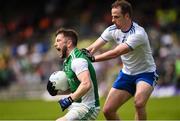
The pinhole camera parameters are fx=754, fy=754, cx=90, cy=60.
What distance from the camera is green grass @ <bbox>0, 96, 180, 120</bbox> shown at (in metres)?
20.3

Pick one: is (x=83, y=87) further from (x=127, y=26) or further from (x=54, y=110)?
(x=54, y=110)

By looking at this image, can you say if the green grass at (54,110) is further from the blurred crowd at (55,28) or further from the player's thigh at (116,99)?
the player's thigh at (116,99)

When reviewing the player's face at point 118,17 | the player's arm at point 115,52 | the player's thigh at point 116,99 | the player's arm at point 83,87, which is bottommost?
the player's thigh at point 116,99

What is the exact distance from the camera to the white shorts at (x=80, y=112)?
10.1 m

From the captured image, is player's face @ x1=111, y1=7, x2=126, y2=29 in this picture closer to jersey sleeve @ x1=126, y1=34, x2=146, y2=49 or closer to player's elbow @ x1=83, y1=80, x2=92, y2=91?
jersey sleeve @ x1=126, y1=34, x2=146, y2=49

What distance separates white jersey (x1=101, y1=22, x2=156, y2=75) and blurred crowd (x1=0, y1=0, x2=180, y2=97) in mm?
12446

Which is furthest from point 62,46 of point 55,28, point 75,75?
point 55,28

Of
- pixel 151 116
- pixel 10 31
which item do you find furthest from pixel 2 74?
pixel 151 116

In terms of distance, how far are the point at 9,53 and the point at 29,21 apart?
297cm

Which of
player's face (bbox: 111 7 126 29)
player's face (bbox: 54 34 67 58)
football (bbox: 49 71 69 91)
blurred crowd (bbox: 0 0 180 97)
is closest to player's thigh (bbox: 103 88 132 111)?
player's face (bbox: 111 7 126 29)

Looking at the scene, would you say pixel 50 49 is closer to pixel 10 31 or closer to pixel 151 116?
pixel 10 31

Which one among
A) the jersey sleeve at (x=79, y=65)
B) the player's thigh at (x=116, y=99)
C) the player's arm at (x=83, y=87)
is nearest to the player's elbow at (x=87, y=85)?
the player's arm at (x=83, y=87)

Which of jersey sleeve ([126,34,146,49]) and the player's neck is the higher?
the player's neck

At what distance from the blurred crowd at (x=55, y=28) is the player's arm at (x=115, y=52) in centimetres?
1310
